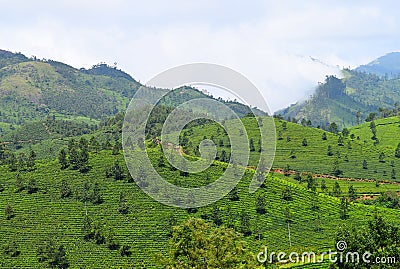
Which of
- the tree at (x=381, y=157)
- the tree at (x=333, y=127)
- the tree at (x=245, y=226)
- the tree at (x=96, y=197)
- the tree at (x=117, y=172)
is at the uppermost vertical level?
the tree at (x=333, y=127)

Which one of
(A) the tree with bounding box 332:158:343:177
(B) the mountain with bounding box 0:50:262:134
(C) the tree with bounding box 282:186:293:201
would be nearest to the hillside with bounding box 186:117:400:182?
(A) the tree with bounding box 332:158:343:177

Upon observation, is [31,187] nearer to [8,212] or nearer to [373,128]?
[8,212]

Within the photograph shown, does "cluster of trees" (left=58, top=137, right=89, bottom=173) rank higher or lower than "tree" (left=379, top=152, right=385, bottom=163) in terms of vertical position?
lower

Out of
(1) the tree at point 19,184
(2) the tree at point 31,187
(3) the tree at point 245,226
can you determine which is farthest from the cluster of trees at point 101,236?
(3) the tree at point 245,226

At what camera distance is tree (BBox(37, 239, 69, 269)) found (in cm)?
4216

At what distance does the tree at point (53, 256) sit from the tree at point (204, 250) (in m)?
21.4

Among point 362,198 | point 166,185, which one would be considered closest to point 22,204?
point 166,185

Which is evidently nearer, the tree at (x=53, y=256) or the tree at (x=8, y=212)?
the tree at (x=53, y=256)

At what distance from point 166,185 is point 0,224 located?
1673 cm

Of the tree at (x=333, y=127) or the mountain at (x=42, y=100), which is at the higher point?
the mountain at (x=42, y=100)

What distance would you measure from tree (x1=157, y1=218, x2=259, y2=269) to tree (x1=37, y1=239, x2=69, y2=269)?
21351 millimetres

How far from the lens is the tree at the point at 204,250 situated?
22266 millimetres

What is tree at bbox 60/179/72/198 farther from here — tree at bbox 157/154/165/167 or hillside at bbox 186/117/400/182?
hillside at bbox 186/117/400/182

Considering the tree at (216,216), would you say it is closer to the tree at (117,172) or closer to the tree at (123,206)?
the tree at (123,206)
